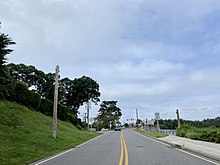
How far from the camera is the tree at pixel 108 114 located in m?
133

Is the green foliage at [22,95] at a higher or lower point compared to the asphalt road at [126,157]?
higher

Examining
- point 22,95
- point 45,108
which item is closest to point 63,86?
point 45,108

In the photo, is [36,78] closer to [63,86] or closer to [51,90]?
[51,90]

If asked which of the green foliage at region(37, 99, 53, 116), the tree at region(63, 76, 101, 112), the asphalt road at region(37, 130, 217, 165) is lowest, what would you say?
the asphalt road at region(37, 130, 217, 165)

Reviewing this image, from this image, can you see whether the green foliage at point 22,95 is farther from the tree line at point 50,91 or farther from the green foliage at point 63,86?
the green foliage at point 63,86

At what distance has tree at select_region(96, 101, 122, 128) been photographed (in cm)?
13293

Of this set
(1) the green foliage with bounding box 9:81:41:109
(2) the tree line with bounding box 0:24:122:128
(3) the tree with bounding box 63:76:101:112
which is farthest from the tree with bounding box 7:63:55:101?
(1) the green foliage with bounding box 9:81:41:109

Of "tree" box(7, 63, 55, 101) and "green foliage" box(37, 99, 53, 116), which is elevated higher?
"tree" box(7, 63, 55, 101)

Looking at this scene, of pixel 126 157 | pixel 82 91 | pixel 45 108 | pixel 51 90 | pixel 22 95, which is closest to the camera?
pixel 126 157

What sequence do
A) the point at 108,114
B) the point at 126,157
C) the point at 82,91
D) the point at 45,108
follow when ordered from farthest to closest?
the point at 108,114 < the point at 82,91 < the point at 45,108 < the point at 126,157

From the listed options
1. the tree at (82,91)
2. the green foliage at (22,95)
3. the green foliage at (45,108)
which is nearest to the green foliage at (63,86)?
the tree at (82,91)

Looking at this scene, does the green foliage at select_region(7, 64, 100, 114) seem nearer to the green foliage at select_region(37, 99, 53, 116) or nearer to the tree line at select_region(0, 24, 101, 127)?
the tree line at select_region(0, 24, 101, 127)

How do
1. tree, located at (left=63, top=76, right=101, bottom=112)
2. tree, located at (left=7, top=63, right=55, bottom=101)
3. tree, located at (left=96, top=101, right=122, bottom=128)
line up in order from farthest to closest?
tree, located at (left=96, top=101, right=122, bottom=128), tree, located at (left=63, top=76, right=101, bottom=112), tree, located at (left=7, top=63, right=55, bottom=101)

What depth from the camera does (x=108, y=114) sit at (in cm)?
14225
